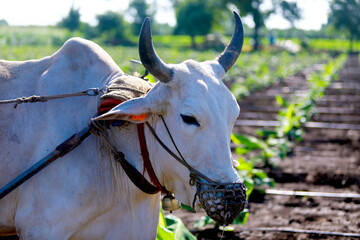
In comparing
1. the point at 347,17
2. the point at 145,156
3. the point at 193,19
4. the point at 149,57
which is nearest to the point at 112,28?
the point at 193,19

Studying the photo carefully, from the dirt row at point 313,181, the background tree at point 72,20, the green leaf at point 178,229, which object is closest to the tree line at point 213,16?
the background tree at point 72,20

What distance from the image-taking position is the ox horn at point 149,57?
225 cm

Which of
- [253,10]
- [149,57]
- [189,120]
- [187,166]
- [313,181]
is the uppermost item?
[253,10]

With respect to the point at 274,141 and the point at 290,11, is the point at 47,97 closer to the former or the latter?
the point at 274,141

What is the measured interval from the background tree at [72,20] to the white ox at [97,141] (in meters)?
34.4

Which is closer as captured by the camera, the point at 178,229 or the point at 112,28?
the point at 178,229

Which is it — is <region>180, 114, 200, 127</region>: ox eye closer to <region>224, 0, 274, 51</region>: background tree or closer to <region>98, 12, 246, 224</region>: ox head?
<region>98, 12, 246, 224</region>: ox head

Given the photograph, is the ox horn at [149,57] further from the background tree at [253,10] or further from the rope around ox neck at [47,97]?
the background tree at [253,10]

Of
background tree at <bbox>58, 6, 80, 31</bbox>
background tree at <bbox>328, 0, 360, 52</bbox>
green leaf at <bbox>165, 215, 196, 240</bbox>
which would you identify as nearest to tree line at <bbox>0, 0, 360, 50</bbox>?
background tree at <bbox>328, 0, 360, 52</bbox>

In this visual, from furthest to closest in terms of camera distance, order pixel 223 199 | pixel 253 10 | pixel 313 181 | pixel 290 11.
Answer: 1. pixel 290 11
2. pixel 253 10
3. pixel 313 181
4. pixel 223 199

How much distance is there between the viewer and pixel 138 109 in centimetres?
233

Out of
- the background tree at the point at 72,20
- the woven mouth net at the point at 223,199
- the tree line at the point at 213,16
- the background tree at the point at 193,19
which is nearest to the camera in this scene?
the woven mouth net at the point at 223,199

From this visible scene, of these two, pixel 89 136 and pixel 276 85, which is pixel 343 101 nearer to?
pixel 276 85

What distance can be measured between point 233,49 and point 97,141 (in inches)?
38.3
